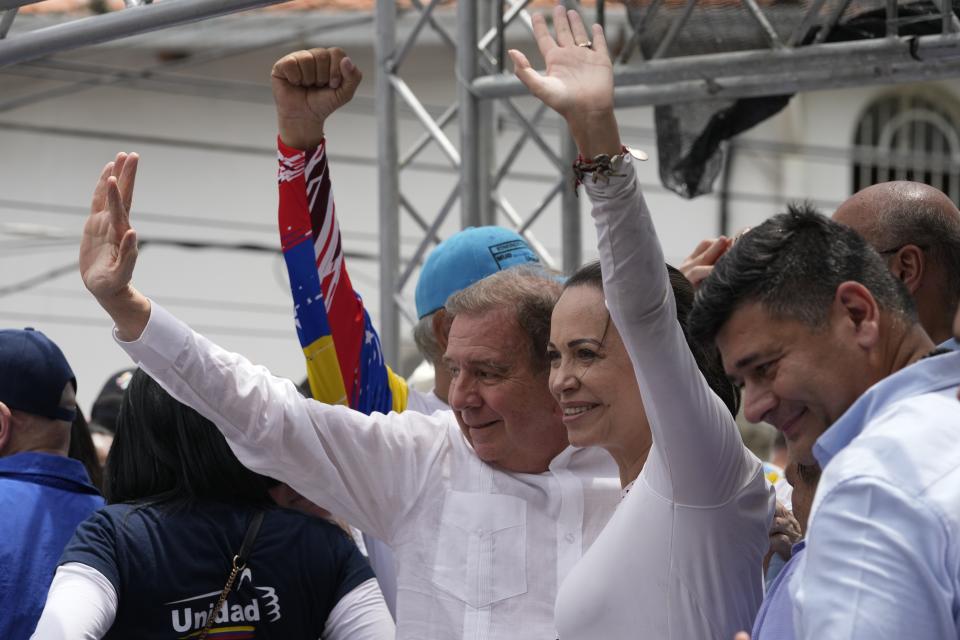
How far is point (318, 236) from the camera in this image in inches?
121

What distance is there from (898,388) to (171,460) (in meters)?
1.58

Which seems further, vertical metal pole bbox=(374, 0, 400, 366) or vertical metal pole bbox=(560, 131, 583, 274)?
vertical metal pole bbox=(560, 131, 583, 274)

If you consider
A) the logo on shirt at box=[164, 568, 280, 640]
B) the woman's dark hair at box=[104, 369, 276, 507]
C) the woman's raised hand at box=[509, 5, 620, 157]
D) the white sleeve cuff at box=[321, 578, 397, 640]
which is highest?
the woman's raised hand at box=[509, 5, 620, 157]

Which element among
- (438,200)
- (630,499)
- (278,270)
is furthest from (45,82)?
(630,499)

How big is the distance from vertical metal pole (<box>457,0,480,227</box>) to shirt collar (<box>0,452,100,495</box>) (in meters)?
2.01

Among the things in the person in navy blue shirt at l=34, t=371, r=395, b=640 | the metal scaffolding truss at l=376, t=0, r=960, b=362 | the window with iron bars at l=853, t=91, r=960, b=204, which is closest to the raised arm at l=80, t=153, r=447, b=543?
the person in navy blue shirt at l=34, t=371, r=395, b=640

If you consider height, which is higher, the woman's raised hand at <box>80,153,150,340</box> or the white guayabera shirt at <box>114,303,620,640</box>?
the woman's raised hand at <box>80,153,150,340</box>

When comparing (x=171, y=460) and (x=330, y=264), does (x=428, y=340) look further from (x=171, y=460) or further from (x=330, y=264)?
(x=171, y=460)

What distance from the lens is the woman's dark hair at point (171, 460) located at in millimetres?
2766

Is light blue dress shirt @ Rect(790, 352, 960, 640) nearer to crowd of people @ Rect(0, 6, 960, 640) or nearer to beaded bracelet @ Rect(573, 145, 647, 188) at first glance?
crowd of people @ Rect(0, 6, 960, 640)

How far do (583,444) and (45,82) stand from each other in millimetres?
14755

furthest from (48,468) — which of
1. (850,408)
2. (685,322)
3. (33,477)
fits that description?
(850,408)

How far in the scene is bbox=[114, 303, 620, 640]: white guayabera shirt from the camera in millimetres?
2518

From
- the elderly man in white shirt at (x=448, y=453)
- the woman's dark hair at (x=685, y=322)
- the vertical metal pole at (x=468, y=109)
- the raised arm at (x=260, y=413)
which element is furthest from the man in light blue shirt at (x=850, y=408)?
the vertical metal pole at (x=468, y=109)
